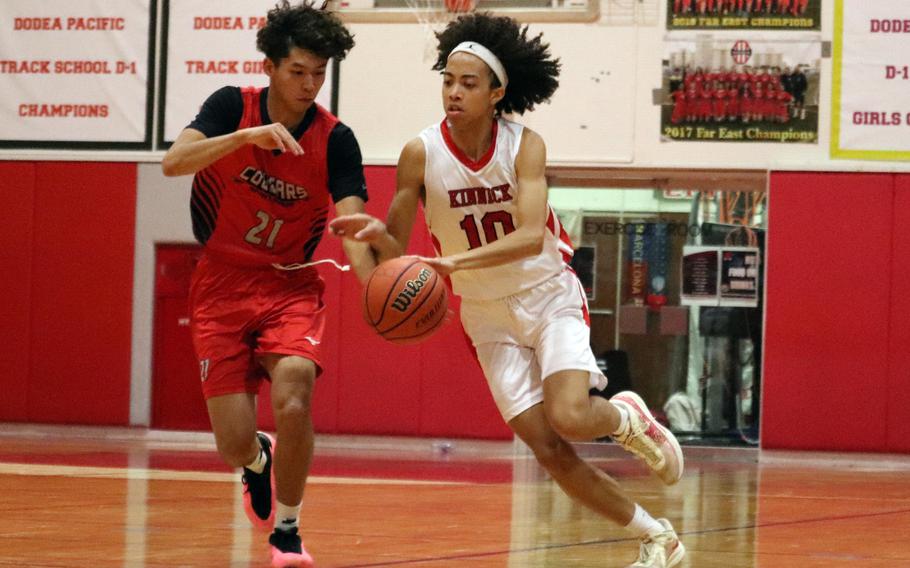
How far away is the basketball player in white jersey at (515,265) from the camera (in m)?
4.29

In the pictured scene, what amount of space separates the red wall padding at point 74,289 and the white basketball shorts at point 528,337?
8.04 m

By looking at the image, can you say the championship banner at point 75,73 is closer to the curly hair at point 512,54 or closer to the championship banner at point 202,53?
the championship banner at point 202,53

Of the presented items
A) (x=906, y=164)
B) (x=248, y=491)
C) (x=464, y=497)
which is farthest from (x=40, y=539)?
(x=906, y=164)

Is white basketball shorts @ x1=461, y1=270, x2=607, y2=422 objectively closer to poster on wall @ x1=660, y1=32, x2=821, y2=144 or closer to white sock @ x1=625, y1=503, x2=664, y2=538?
white sock @ x1=625, y1=503, x2=664, y2=538

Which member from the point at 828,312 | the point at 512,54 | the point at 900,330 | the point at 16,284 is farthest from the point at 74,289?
the point at 512,54

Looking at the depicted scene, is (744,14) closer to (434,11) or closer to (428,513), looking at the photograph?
(434,11)

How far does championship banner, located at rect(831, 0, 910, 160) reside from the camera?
36.6 feet

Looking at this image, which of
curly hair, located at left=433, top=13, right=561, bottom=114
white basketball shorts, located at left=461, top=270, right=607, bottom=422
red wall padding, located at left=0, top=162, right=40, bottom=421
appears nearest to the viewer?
white basketball shorts, located at left=461, top=270, right=607, bottom=422

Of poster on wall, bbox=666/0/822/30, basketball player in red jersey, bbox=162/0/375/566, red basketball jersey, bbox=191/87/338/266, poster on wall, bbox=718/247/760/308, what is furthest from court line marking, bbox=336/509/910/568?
poster on wall, bbox=666/0/822/30

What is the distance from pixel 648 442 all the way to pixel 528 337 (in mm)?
572

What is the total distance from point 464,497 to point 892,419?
17.7 feet

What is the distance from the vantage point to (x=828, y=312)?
11.2 metres

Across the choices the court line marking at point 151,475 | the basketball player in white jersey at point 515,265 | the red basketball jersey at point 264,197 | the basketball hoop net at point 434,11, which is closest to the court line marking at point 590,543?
the basketball player in white jersey at point 515,265

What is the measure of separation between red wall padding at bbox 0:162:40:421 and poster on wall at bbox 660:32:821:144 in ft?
19.4
